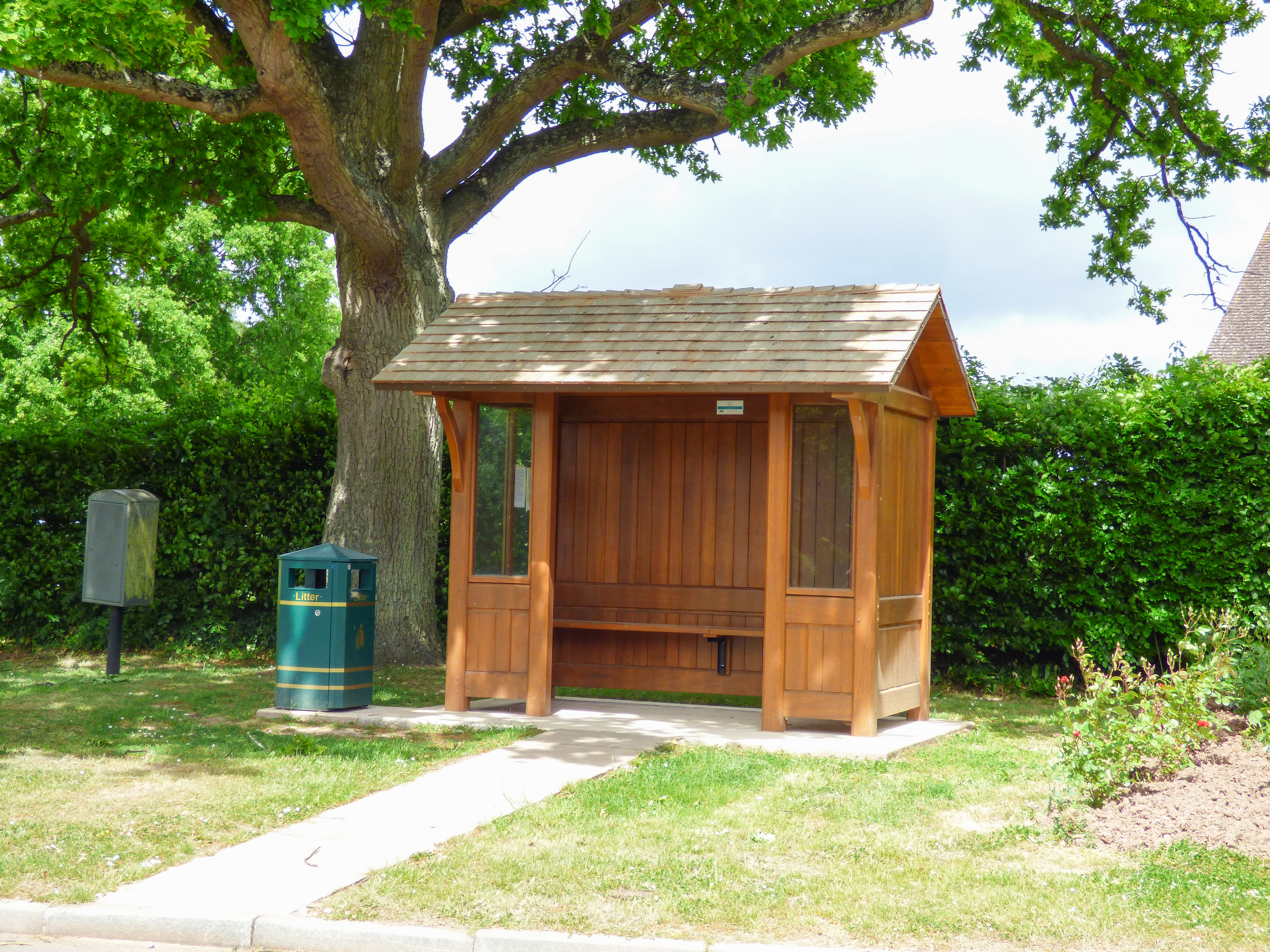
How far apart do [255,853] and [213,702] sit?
16.5ft

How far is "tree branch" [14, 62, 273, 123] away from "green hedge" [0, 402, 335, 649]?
3.51 m

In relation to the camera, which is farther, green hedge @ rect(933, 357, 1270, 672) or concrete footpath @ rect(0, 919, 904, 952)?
green hedge @ rect(933, 357, 1270, 672)

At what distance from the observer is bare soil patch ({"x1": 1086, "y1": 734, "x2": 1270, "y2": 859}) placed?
586cm

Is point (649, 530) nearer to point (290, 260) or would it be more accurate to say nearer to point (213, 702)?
point (213, 702)

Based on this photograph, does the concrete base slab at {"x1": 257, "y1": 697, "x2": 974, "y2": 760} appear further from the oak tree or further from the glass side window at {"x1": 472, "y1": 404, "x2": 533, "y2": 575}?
the oak tree

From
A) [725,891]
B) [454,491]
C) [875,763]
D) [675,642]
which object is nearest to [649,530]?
[675,642]

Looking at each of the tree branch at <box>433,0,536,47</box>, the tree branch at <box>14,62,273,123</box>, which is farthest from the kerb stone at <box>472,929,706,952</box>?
the tree branch at <box>433,0,536,47</box>

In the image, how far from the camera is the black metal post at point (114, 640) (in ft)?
41.0

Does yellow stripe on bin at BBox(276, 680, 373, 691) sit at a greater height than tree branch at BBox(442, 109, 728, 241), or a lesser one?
lesser

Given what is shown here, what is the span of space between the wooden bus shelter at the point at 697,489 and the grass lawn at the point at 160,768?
1526mm

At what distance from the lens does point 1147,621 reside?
10.9 m

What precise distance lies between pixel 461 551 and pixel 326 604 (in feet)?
3.80

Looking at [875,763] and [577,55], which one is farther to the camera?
[577,55]

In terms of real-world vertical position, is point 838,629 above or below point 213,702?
above
